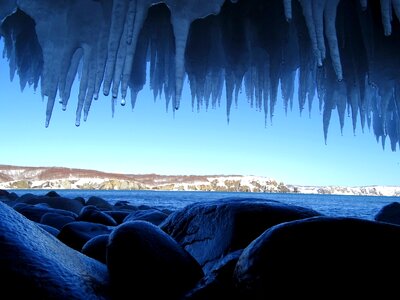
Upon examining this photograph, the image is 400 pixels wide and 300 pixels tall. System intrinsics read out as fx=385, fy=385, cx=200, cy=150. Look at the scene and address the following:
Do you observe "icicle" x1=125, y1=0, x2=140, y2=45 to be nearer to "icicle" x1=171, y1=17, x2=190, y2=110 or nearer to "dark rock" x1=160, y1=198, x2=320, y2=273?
"icicle" x1=171, y1=17, x2=190, y2=110

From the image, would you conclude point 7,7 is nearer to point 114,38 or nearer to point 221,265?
point 114,38

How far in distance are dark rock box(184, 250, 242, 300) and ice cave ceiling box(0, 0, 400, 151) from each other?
9.96ft

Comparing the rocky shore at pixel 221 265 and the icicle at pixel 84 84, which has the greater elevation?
the icicle at pixel 84 84

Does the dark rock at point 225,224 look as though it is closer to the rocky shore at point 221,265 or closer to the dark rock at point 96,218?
the rocky shore at point 221,265

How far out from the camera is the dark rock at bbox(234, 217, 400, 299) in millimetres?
1159

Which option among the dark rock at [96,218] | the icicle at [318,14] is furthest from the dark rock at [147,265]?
the icicle at [318,14]

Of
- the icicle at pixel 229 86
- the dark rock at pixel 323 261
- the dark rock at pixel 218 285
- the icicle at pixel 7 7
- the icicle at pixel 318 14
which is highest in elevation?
the icicle at pixel 7 7

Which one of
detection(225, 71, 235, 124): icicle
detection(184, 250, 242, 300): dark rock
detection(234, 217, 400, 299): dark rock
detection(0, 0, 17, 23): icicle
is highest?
detection(0, 0, 17, 23): icicle

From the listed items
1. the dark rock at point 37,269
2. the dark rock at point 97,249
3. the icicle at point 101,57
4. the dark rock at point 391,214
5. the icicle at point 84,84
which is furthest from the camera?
the dark rock at point 391,214

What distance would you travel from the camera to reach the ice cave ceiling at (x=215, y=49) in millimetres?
4457

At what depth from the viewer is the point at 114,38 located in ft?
13.9

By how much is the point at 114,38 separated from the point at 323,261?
3.66 meters

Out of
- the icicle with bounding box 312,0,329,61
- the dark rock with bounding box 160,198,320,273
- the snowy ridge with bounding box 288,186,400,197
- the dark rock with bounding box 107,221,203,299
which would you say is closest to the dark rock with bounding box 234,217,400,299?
the dark rock with bounding box 107,221,203,299

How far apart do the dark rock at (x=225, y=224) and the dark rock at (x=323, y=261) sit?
1.75 feet
